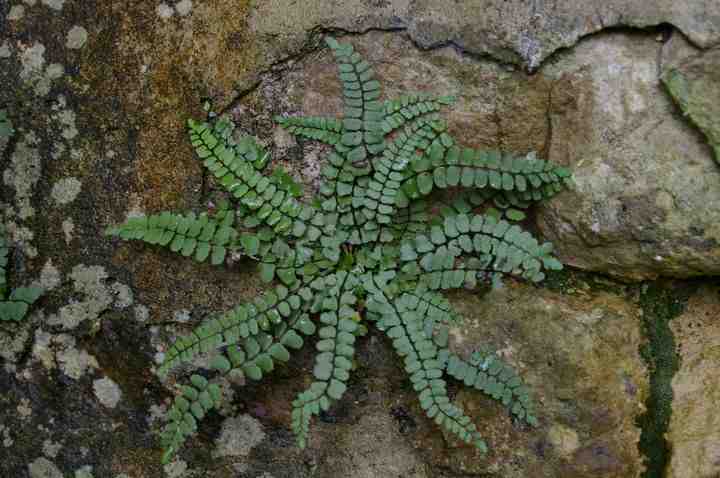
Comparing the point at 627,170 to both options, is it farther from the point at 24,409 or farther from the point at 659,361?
the point at 24,409

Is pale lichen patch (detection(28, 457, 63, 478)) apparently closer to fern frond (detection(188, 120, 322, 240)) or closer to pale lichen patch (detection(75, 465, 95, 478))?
pale lichen patch (detection(75, 465, 95, 478))

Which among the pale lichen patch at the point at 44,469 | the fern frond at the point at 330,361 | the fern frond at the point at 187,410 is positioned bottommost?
the pale lichen patch at the point at 44,469

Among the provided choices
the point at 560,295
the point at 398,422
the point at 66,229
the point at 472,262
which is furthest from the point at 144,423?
the point at 560,295

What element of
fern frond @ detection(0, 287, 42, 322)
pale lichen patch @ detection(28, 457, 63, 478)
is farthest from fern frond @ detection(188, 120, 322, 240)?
pale lichen patch @ detection(28, 457, 63, 478)

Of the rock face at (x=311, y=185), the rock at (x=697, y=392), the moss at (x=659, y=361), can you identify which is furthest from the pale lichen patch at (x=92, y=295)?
the rock at (x=697, y=392)

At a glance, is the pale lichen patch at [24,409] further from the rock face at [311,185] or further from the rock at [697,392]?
the rock at [697,392]

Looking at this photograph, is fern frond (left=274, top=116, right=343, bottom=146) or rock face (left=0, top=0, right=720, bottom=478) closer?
rock face (left=0, top=0, right=720, bottom=478)

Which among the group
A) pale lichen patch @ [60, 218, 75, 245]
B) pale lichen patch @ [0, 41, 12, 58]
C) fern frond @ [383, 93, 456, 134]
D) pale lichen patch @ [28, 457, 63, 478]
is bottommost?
pale lichen patch @ [28, 457, 63, 478]

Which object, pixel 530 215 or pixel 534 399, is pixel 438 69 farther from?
pixel 534 399
